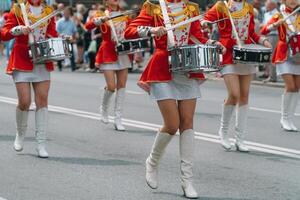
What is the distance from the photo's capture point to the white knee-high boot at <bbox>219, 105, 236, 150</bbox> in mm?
10516

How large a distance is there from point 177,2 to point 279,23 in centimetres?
392

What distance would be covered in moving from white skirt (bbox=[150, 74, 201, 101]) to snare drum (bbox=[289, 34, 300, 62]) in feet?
14.6

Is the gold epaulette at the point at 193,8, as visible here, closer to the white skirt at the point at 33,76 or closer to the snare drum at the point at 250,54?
the snare drum at the point at 250,54

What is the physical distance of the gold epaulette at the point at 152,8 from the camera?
26.2 feet

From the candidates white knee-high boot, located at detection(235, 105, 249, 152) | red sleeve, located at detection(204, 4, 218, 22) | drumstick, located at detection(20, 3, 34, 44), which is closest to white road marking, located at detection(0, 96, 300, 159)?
white knee-high boot, located at detection(235, 105, 249, 152)

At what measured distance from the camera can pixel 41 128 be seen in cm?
994

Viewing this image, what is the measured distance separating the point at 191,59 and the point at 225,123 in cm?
302

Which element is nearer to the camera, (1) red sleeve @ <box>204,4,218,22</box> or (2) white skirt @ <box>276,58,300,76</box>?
(1) red sleeve @ <box>204,4,218,22</box>

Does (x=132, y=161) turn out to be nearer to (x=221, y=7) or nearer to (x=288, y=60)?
(x=221, y=7)

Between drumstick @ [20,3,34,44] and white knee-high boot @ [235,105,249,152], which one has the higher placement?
drumstick @ [20,3,34,44]

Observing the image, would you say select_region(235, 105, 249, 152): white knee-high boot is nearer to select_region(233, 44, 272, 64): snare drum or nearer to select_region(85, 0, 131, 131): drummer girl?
select_region(233, 44, 272, 64): snare drum

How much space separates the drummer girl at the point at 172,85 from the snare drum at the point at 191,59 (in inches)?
6.0

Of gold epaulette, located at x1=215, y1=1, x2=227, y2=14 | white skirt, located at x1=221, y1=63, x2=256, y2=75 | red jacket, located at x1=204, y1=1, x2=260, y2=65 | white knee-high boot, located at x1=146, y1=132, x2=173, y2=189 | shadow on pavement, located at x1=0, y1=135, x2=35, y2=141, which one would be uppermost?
gold epaulette, located at x1=215, y1=1, x2=227, y2=14

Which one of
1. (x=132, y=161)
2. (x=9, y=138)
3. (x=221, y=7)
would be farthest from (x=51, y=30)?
(x=9, y=138)
